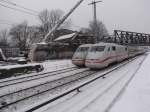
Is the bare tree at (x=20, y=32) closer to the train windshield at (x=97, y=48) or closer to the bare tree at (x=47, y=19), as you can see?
the bare tree at (x=47, y=19)

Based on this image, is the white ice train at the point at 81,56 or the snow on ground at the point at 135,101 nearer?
the snow on ground at the point at 135,101

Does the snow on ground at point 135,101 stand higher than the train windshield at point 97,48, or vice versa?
the train windshield at point 97,48

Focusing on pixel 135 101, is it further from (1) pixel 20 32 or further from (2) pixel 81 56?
(1) pixel 20 32

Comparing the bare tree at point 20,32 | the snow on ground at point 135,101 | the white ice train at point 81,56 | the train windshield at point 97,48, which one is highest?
the bare tree at point 20,32

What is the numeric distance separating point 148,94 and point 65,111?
3.30 metres

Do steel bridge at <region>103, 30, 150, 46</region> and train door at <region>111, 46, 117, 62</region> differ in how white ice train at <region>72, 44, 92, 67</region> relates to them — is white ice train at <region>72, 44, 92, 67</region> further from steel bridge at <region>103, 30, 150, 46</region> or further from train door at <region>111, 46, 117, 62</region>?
steel bridge at <region>103, 30, 150, 46</region>

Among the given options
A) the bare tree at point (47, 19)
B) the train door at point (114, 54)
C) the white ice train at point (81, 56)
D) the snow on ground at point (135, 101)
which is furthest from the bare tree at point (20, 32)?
the snow on ground at point (135, 101)

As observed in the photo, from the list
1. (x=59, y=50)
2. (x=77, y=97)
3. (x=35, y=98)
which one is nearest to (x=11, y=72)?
(x=35, y=98)

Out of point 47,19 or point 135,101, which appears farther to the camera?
point 47,19

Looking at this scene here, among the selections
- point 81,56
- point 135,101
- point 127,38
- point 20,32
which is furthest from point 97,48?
Answer: point 20,32

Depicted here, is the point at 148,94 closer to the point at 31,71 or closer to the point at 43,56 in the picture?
the point at 31,71

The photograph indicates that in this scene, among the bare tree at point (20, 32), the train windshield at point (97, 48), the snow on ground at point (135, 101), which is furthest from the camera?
the bare tree at point (20, 32)

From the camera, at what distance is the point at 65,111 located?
5930mm

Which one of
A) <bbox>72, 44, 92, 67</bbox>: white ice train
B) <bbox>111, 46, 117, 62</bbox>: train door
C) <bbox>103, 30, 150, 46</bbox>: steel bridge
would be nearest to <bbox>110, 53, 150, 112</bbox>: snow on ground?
<bbox>111, 46, 117, 62</bbox>: train door
